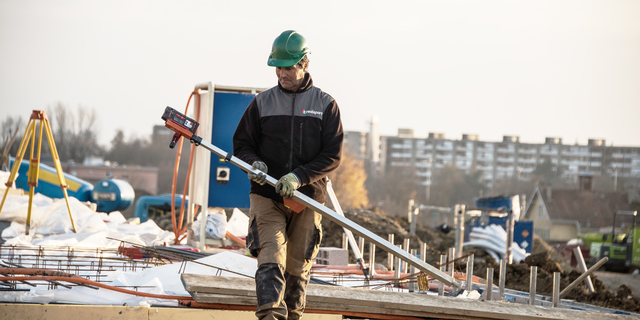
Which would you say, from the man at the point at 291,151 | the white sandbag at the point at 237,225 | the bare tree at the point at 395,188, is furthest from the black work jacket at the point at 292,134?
the bare tree at the point at 395,188

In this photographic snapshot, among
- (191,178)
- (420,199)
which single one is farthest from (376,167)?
(191,178)

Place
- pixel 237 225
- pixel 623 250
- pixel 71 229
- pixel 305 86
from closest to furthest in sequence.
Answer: pixel 305 86 → pixel 71 229 → pixel 237 225 → pixel 623 250

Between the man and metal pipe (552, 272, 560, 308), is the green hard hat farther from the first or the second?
metal pipe (552, 272, 560, 308)

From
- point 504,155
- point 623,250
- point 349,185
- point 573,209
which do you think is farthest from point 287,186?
point 504,155

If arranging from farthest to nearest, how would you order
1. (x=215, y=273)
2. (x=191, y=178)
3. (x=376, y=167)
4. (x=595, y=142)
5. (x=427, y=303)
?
(x=595, y=142) → (x=376, y=167) → (x=191, y=178) → (x=215, y=273) → (x=427, y=303)

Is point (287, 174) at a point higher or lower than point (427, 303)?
higher

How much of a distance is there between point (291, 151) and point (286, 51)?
639 mm

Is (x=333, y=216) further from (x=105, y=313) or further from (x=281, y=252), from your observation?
(x=105, y=313)

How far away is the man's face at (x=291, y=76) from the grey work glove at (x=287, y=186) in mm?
630

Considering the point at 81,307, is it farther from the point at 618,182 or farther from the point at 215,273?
the point at 618,182

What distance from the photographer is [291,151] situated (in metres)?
3.92

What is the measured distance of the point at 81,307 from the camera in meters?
4.24

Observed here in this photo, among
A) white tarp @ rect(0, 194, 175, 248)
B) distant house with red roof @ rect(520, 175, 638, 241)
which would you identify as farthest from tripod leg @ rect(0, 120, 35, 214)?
distant house with red roof @ rect(520, 175, 638, 241)

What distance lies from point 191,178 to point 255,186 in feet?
18.8
